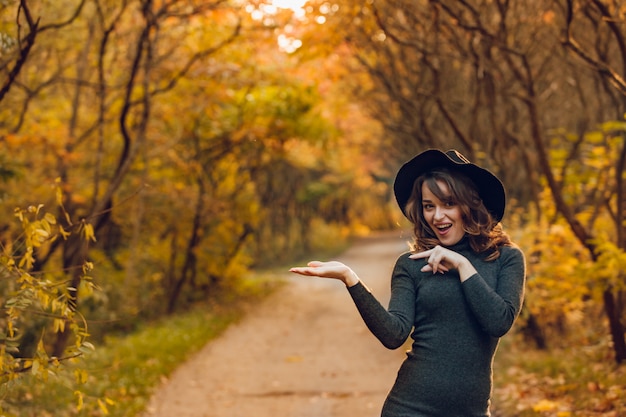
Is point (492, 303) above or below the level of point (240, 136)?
below

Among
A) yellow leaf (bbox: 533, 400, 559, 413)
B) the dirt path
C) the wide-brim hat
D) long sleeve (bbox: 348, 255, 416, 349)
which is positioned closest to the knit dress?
long sleeve (bbox: 348, 255, 416, 349)

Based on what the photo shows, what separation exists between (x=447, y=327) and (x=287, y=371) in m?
7.53

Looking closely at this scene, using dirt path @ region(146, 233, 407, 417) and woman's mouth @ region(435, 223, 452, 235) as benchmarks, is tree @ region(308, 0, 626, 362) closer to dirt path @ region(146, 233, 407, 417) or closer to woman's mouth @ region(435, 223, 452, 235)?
woman's mouth @ region(435, 223, 452, 235)

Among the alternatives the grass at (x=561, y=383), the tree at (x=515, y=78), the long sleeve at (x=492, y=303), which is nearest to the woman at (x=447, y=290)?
the long sleeve at (x=492, y=303)

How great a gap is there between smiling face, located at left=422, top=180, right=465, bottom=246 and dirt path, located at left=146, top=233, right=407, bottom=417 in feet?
16.4

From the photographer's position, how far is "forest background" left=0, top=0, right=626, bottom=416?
248 inches

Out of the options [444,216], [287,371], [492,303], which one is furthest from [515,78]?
[492,303]

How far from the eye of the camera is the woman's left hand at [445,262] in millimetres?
2676

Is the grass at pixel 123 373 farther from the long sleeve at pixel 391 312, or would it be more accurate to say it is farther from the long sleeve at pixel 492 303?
the long sleeve at pixel 492 303

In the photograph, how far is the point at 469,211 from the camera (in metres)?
2.87

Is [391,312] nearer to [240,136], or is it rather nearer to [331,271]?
[331,271]

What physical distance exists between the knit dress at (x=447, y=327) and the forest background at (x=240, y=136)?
157 centimetres

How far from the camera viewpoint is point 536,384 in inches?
287

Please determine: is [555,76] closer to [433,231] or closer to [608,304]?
[608,304]
